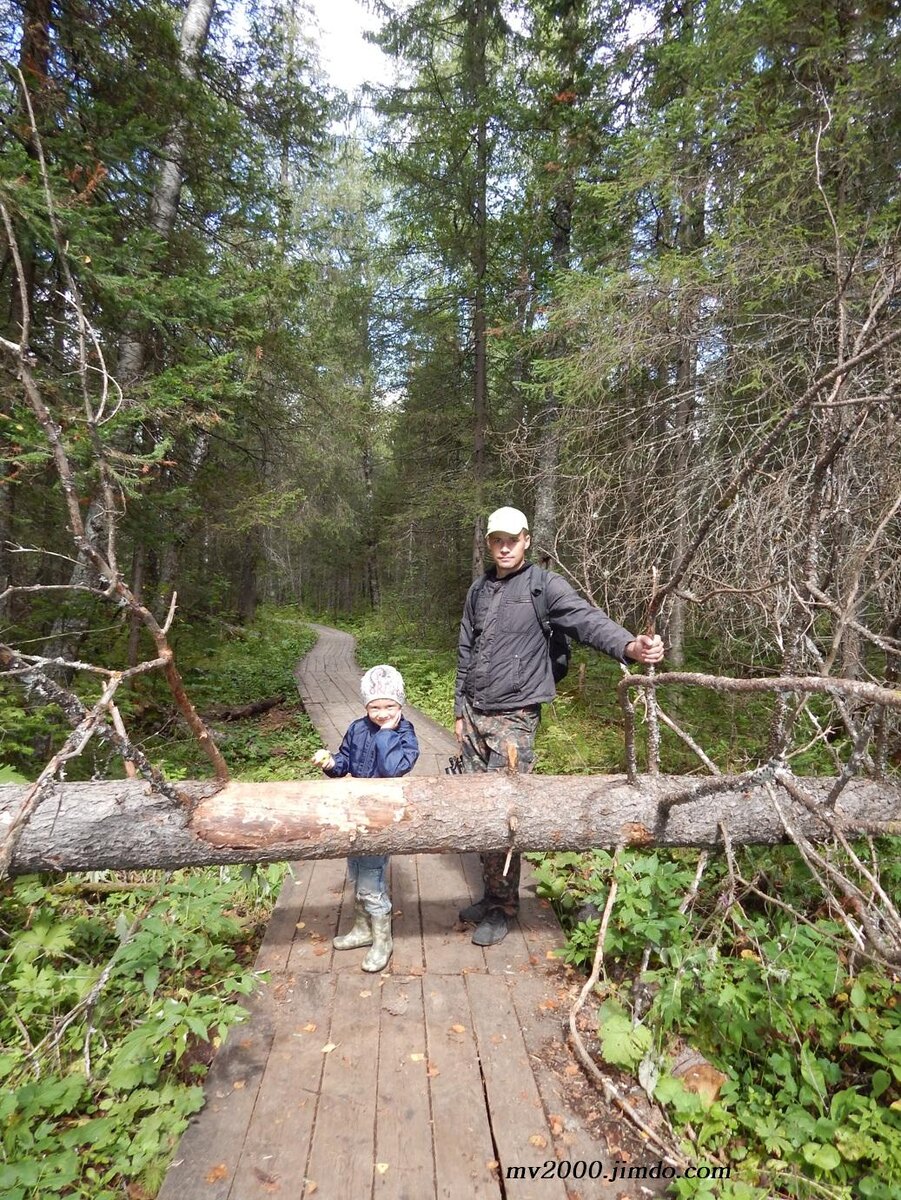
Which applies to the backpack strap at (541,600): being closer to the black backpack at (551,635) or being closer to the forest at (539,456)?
the black backpack at (551,635)

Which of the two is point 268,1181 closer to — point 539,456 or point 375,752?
point 375,752

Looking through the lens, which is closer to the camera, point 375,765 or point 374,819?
point 374,819

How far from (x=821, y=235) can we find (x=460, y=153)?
751 cm

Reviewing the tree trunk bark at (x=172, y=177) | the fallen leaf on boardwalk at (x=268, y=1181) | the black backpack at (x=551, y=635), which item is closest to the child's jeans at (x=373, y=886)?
the fallen leaf on boardwalk at (x=268, y=1181)

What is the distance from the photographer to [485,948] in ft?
10.5

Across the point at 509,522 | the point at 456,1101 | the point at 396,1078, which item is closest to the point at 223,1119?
the point at 396,1078

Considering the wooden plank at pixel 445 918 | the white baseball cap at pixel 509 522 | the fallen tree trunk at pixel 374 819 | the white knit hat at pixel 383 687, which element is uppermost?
the white baseball cap at pixel 509 522

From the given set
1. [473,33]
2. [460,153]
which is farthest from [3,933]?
[473,33]

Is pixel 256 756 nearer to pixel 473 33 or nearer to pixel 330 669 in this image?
pixel 330 669

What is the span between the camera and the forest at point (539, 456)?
2.29m

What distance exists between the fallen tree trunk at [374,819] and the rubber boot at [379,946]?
52cm

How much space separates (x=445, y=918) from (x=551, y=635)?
1912mm

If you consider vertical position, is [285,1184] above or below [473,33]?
below

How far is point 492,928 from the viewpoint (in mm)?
3232
